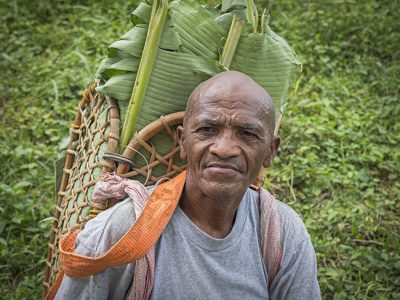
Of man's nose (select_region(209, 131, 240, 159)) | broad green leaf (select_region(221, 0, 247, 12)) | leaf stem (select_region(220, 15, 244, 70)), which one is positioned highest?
broad green leaf (select_region(221, 0, 247, 12))

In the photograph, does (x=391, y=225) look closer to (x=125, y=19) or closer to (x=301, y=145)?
(x=301, y=145)

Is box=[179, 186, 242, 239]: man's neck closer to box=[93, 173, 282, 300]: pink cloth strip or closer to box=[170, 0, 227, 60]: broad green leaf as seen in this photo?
box=[93, 173, 282, 300]: pink cloth strip

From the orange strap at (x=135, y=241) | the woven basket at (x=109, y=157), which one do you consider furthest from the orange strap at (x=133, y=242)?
the woven basket at (x=109, y=157)

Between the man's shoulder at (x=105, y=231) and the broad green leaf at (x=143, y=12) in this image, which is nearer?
the man's shoulder at (x=105, y=231)

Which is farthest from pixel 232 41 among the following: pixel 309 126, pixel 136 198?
pixel 309 126

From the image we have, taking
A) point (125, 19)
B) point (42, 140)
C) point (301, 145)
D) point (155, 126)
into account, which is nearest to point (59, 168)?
point (155, 126)

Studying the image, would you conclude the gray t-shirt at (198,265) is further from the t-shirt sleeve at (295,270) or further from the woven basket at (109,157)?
the woven basket at (109,157)

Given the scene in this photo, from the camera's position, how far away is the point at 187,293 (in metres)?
2.26

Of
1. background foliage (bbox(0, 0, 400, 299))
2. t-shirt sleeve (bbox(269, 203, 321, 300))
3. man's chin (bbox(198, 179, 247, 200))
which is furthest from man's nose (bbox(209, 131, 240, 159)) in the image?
background foliage (bbox(0, 0, 400, 299))

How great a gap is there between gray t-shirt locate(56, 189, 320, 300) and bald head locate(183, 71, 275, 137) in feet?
1.36

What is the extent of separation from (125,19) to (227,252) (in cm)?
395

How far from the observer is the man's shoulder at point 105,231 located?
7.25ft

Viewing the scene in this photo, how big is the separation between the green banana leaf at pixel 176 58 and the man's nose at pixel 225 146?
0.35 m

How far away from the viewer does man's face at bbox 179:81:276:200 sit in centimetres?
221
